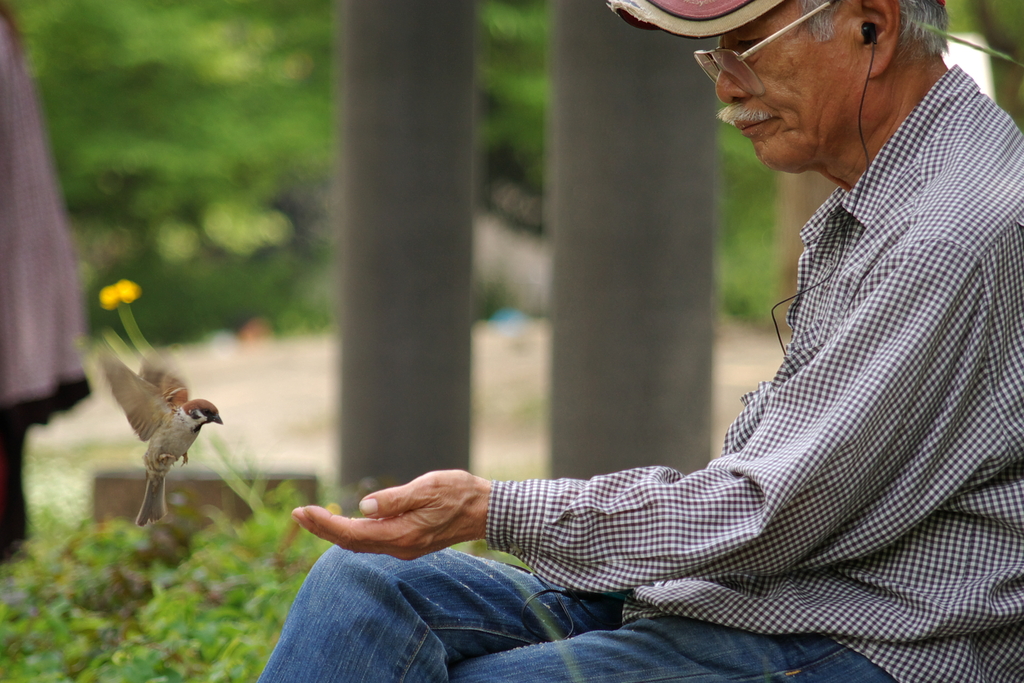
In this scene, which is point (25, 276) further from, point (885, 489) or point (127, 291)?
point (885, 489)

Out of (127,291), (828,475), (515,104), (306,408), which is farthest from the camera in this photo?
(515,104)

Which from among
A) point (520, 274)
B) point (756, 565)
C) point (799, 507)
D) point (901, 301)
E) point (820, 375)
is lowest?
point (520, 274)

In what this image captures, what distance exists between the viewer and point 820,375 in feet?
4.88

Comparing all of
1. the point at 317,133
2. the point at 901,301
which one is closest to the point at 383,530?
the point at 901,301

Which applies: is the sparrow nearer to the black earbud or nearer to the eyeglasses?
the eyeglasses

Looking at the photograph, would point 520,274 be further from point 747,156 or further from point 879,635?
point 879,635

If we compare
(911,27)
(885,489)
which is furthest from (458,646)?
(911,27)

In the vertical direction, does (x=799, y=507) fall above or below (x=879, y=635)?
above

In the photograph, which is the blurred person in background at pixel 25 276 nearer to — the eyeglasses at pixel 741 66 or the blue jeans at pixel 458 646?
the blue jeans at pixel 458 646

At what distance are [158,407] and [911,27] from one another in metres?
1.34

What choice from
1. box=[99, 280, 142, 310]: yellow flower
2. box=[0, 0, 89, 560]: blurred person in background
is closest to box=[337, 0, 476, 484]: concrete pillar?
box=[0, 0, 89, 560]: blurred person in background

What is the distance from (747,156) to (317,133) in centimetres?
579

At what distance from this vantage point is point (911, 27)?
1728 millimetres

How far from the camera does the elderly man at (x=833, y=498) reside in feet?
4.76
